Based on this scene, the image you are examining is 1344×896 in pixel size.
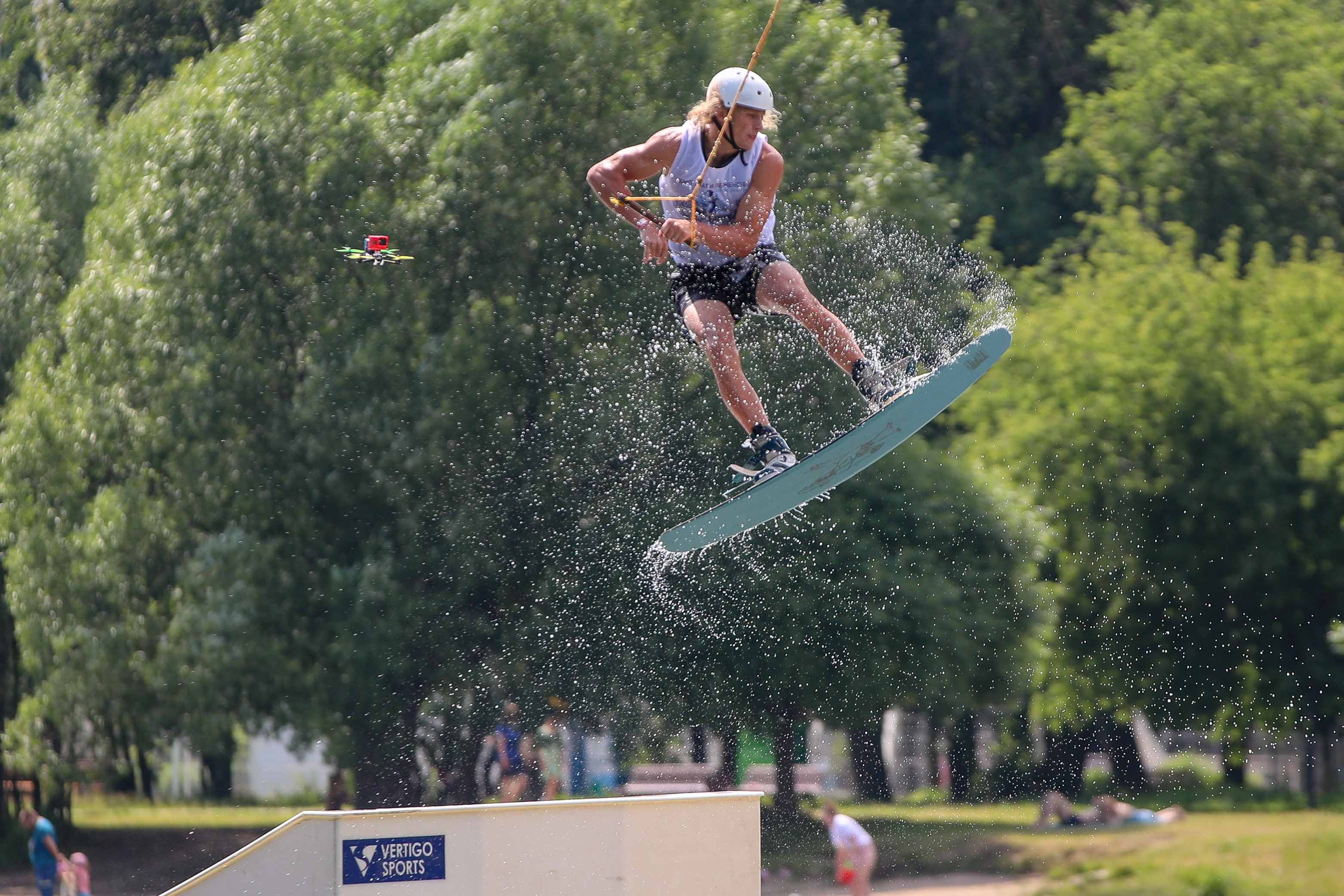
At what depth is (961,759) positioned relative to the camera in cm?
1855

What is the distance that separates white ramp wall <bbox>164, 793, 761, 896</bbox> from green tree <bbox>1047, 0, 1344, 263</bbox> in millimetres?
12433

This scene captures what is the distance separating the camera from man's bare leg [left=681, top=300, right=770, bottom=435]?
23.0 ft

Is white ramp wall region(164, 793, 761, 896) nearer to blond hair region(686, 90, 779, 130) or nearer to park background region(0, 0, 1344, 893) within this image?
blond hair region(686, 90, 779, 130)

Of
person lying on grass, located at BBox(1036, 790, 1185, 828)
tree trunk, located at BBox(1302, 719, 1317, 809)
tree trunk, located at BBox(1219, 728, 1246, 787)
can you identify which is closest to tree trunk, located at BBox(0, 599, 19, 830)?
person lying on grass, located at BBox(1036, 790, 1185, 828)

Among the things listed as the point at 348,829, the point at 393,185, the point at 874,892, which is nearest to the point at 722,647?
the point at 874,892

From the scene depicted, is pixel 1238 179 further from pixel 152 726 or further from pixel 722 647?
pixel 152 726

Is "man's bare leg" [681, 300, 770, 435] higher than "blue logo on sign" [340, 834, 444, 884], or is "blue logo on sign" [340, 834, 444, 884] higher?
"man's bare leg" [681, 300, 770, 435]

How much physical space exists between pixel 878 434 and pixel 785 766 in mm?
9366

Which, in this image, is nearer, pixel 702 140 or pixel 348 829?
pixel 702 140

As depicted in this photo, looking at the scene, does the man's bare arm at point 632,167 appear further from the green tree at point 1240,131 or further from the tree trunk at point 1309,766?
the green tree at point 1240,131

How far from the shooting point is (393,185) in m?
14.1

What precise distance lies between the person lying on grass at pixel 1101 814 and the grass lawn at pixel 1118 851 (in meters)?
0.15

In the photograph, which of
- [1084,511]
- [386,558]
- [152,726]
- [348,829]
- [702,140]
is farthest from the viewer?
[1084,511]

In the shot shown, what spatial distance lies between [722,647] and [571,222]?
4.36m
